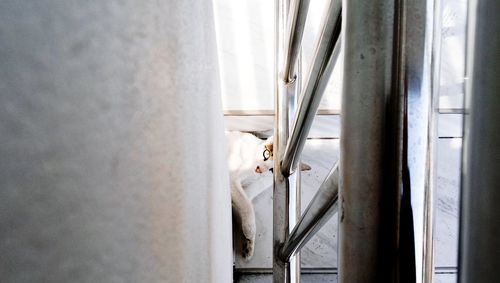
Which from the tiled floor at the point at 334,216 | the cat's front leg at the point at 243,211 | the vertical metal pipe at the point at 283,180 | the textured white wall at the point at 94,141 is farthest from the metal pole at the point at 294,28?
the tiled floor at the point at 334,216

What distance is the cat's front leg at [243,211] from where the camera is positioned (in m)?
1.97

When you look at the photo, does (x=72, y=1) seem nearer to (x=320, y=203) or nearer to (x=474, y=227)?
(x=474, y=227)

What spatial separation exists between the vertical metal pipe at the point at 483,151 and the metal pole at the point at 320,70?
0.47 ft

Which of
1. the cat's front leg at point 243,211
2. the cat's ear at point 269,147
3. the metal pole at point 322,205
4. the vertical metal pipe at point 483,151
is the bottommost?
the cat's front leg at point 243,211

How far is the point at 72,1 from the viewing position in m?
0.14

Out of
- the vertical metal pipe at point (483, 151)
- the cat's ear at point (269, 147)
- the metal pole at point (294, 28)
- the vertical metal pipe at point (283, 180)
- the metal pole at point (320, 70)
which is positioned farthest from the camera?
the cat's ear at point (269, 147)

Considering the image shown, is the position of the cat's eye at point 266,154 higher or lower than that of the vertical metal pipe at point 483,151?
lower

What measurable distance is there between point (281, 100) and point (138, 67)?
0.80 m

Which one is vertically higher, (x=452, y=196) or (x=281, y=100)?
(x=281, y=100)

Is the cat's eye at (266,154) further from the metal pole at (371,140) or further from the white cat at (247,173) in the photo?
the metal pole at (371,140)

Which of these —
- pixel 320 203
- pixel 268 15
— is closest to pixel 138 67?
pixel 320 203

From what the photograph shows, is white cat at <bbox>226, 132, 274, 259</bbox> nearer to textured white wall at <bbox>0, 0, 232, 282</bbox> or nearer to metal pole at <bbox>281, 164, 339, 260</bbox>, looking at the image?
metal pole at <bbox>281, 164, 339, 260</bbox>

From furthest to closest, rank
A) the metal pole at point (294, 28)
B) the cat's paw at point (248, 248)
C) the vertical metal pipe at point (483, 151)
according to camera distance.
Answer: the cat's paw at point (248, 248) < the metal pole at point (294, 28) < the vertical metal pipe at point (483, 151)

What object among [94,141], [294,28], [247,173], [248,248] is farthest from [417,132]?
[248,248]
